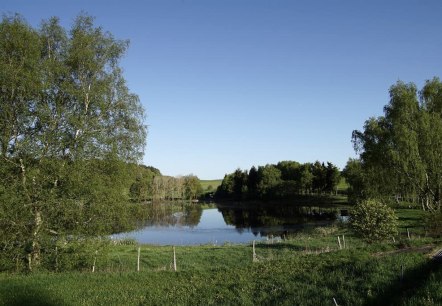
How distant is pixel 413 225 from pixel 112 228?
38.4 m

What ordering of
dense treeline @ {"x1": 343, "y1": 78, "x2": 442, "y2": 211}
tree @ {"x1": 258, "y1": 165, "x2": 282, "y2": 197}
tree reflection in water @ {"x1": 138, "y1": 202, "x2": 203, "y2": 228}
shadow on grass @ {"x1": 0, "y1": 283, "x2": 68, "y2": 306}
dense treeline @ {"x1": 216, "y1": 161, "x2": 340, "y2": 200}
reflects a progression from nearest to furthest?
shadow on grass @ {"x1": 0, "y1": 283, "x2": 68, "y2": 306} → dense treeline @ {"x1": 343, "y1": 78, "x2": 442, "y2": 211} → tree reflection in water @ {"x1": 138, "y1": 202, "x2": 203, "y2": 228} → dense treeline @ {"x1": 216, "y1": 161, "x2": 340, "y2": 200} → tree @ {"x1": 258, "y1": 165, "x2": 282, "y2": 197}

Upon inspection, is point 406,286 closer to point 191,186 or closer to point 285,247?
point 285,247

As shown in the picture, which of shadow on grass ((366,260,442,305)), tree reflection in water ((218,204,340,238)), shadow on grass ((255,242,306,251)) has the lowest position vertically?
tree reflection in water ((218,204,340,238))

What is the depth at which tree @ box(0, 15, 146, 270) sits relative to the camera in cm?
2348

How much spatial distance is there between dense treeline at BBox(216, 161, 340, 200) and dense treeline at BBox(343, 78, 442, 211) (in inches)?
2693

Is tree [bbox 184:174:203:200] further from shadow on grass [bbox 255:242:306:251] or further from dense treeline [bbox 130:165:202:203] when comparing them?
shadow on grass [bbox 255:242:306:251]

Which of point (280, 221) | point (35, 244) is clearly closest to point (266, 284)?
point (35, 244)

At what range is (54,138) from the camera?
24172 mm

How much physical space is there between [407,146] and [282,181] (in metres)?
96.3

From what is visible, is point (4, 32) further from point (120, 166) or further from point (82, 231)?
point (82, 231)

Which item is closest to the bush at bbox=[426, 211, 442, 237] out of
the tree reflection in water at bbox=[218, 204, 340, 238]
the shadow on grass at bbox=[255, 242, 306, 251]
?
the shadow on grass at bbox=[255, 242, 306, 251]

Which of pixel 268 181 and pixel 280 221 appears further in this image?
pixel 268 181

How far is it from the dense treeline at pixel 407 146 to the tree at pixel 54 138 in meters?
38.3

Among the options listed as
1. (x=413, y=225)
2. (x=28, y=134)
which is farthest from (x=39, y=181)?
(x=413, y=225)
